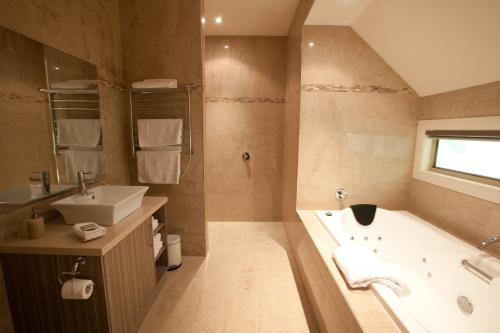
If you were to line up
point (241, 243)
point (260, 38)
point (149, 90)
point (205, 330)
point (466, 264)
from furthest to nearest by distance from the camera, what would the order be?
point (260, 38), point (241, 243), point (149, 90), point (205, 330), point (466, 264)

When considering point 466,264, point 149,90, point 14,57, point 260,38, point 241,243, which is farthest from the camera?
point 260,38

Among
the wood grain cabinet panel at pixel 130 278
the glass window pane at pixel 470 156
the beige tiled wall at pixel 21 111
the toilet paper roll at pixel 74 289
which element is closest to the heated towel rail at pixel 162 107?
the beige tiled wall at pixel 21 111

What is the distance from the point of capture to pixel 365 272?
1174 mm

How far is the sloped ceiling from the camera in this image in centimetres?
132

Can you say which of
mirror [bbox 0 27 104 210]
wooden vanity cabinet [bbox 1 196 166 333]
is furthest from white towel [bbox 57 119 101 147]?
wooden vanity cabinet [bbox 1 196 166 333]

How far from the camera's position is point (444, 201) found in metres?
1.87

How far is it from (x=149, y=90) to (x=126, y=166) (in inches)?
29.5

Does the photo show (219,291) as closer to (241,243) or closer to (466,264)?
(241,243)

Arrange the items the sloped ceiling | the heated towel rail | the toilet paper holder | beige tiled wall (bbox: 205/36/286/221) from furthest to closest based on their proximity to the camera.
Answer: beige tiled wall (bbox: 205/36/286/221), the heated towel rail, the sloped ceiling, the toilet paper holder

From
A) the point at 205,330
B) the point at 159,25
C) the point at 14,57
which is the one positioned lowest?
the point at 205,330

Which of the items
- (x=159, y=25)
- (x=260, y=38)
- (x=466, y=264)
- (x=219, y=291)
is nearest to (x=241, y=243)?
(x=219, y=291)

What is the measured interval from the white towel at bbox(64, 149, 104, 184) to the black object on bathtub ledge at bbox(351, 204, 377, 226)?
2.20 m

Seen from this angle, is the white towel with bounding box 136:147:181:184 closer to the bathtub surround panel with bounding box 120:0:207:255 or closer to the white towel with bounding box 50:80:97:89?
the bathtub surround panel with bounding box 120:0:207:255

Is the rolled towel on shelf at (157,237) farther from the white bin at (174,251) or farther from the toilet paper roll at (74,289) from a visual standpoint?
the toilet paper roll at (74,289)
